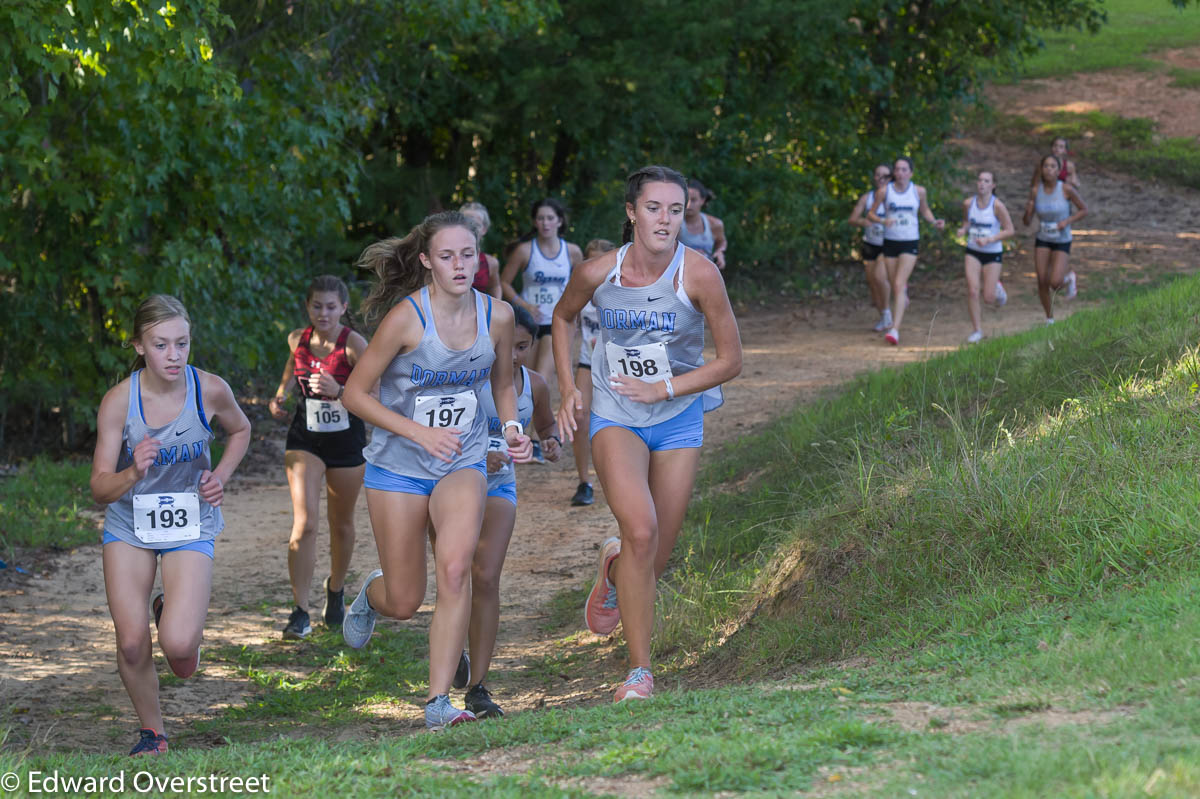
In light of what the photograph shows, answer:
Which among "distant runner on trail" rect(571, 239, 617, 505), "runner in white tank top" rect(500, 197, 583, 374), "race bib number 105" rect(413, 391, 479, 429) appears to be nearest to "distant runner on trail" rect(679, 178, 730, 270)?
"runner in white tank top" rect(500, 197, 583, 374)

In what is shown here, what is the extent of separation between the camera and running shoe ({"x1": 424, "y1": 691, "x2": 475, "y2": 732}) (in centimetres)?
503

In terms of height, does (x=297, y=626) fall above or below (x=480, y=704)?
below

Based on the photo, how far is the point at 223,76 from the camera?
28.5ft

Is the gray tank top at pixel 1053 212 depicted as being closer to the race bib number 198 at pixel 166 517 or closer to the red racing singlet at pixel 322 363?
the red racing singlet at pixel 322 363

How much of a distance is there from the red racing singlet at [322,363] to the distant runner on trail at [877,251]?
355 inches

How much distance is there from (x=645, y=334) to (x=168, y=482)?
2.10 m

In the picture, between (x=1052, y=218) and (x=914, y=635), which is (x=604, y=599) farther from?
(x=1052, y=218)

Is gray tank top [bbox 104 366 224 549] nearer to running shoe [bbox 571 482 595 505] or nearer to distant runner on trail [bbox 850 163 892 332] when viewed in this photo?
running shoe [bbox 571 482 595 505]

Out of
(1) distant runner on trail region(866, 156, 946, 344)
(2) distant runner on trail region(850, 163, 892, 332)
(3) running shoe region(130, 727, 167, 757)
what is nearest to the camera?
(3) running shoe region(130, 727, 167, 757)

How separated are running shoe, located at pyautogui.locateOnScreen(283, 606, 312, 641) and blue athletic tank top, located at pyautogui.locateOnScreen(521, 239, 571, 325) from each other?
146 inches

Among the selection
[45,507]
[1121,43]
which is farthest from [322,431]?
[1121,43]

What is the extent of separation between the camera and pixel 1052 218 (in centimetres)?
1408

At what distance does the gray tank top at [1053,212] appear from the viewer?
13977 millimetres

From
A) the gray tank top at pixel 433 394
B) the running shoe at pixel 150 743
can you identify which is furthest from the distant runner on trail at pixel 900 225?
the running shoe at pixel 150 743
